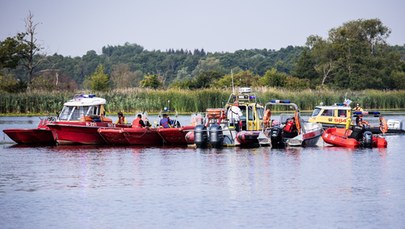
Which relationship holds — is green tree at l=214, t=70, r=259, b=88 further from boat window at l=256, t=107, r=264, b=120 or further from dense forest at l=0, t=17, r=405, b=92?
boat window at l=256, t=107, r=264, b=120

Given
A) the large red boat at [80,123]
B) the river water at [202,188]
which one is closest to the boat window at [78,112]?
the large red boat at [80,123]

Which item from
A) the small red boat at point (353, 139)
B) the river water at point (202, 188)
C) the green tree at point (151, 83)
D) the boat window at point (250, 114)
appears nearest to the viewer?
the river water at point (202, 188)

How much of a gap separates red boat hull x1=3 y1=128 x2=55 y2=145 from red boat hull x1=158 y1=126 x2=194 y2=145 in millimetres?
6540

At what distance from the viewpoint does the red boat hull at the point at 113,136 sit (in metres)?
50.3

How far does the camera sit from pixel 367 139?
49.2 meters

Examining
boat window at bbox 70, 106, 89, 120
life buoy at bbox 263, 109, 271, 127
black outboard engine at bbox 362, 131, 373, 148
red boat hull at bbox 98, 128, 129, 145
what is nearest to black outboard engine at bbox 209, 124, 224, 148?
life buoy at bbox 263, 109, 271, 127

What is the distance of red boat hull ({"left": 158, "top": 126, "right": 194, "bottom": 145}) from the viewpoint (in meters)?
50.0

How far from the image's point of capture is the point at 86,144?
52.2 metres

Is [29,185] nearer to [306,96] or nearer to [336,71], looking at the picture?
[306,96]

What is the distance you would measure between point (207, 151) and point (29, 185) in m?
14.3

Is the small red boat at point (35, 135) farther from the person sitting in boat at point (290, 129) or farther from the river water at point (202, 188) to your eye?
the person sitting in boat at point (290, 129)

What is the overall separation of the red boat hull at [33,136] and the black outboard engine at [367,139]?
1691cm

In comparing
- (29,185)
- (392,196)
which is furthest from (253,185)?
(29,185)

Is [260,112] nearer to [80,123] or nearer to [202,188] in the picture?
[80,123]
